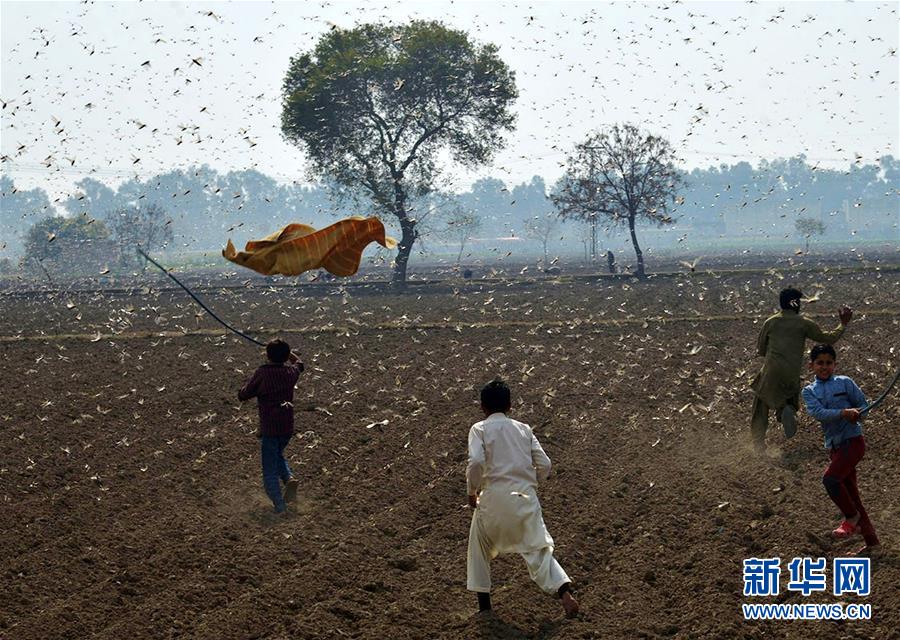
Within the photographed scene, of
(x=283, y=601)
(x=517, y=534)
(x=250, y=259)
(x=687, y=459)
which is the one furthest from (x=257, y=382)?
(x=687, y=459)

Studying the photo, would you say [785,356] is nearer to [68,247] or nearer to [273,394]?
[273,394]

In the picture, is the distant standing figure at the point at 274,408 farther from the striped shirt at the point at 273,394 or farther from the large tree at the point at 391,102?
the large tree at the point at 391,102

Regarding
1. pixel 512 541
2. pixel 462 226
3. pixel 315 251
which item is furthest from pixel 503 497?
pixel 462 226

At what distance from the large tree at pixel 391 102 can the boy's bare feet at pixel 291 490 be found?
4311 cm

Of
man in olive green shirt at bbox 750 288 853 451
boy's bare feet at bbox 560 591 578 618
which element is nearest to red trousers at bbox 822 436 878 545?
boy's bare feet at bbox 560 591 578 618

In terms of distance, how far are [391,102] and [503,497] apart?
161 ft

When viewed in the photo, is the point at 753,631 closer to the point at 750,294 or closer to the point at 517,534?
the point at 517,534

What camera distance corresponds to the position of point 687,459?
39.4 ft

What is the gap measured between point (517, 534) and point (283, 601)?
5.93 ft

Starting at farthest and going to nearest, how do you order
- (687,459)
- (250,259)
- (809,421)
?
1. (809,421)
2. (687,459)
3. (250,259)

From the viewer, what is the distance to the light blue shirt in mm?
8195

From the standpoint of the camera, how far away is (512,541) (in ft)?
24.1

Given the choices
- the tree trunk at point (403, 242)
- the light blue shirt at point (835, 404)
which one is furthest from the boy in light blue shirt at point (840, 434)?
the tree trunk at point (403, 242)

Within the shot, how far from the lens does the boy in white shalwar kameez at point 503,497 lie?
7.26m
